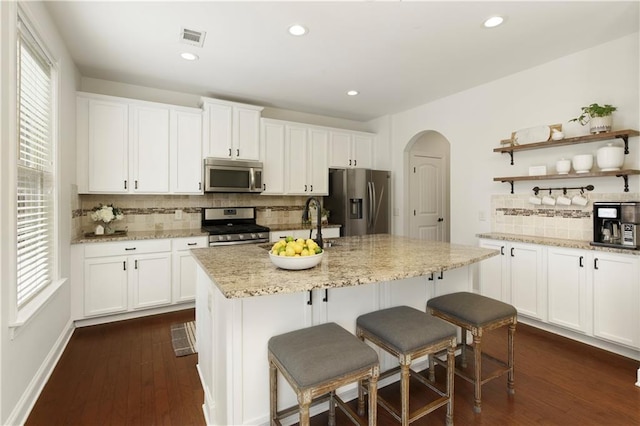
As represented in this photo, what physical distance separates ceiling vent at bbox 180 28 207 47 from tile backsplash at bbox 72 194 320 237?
197 centimetres

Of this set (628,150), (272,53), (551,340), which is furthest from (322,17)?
(551,340)

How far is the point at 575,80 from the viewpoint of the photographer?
2949mm

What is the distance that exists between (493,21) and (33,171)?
3525mm

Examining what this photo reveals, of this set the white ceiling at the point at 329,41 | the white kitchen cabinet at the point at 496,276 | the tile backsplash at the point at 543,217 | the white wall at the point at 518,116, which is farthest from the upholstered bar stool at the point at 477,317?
the white ceiling at the point at 329,41

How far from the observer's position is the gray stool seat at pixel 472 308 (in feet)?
6.08

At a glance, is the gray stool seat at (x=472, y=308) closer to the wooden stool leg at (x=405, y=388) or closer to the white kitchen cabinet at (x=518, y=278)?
the wooden stool leg at (x=405, y=388)

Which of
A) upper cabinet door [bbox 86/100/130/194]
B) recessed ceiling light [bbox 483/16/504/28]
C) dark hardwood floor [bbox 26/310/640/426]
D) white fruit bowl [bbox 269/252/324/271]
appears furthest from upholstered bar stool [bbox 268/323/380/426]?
upper cabinet door [bbox 86/100/130/194]

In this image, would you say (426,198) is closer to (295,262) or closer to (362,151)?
(362,151)

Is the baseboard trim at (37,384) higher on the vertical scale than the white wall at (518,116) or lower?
lower

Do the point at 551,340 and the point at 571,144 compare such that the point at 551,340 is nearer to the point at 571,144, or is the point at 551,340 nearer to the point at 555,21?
the point at 571,144

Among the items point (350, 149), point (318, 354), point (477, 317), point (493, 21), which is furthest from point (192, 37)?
point (477, 317)

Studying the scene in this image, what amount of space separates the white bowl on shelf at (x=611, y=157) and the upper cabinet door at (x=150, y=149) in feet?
14.3

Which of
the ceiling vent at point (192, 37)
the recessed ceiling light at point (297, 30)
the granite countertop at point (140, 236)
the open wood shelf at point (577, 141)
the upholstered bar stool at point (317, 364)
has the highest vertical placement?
the recessed ceiling light at point (297, 30)

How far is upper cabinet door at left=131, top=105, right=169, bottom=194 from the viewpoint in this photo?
137 inches
